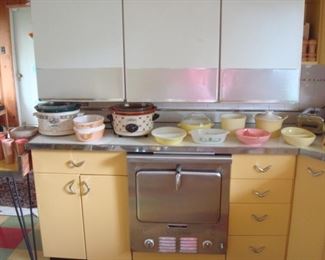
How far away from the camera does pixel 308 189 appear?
5.82ft

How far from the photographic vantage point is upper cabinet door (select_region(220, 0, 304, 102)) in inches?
72.5

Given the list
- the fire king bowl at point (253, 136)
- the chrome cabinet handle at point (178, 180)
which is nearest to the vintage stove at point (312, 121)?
the fire king bowl at point (253, 136)

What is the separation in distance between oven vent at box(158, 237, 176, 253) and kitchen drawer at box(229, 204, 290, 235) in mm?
331

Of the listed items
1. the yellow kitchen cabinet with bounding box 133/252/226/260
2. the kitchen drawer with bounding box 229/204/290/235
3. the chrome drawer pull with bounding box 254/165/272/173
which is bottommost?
the yellow kitchen cabinet with bounding box 133/252/226/260

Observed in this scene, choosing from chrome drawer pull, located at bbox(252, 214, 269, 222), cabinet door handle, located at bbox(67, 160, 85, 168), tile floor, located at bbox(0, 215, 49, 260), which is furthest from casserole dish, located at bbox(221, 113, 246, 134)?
tile floor, located at bbox(0, 215, 49, 260)

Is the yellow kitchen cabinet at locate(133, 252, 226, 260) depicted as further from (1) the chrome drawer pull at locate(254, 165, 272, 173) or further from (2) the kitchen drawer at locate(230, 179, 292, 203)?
(1) the chrome drawer pull at locate(254, 165, 272, 173)

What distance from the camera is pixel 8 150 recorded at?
1.91m

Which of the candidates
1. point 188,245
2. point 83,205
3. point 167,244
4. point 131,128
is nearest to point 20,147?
point 83,205

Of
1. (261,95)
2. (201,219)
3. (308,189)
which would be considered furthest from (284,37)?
(201,219)

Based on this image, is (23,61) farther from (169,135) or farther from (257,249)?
(257,249)

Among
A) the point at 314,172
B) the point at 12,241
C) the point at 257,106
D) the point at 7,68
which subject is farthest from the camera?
the point at 7,68

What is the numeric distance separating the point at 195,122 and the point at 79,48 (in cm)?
81

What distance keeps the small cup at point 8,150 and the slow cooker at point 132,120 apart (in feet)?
1.91

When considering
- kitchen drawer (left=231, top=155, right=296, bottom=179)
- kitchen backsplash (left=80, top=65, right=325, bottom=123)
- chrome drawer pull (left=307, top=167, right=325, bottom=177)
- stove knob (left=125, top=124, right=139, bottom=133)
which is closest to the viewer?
chrome drawer pull (left=307, top=167, right=325, bottom=177)
